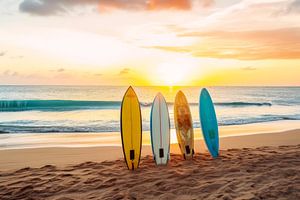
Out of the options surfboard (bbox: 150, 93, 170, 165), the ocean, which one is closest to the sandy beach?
surfboard (bbox: 150, 93, 170, 165)

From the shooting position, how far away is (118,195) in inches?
152

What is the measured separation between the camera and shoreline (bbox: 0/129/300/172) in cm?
587

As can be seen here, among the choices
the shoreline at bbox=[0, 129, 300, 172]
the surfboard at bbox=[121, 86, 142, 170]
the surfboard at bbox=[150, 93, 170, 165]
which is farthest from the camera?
the shoreline at bbox=[0, 129, 300, 172]

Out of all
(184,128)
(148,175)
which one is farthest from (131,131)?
(184,128)

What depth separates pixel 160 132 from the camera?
5.93m

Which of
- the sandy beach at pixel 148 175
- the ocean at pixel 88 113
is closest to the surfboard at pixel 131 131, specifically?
the sandy beach at pixel 148 175

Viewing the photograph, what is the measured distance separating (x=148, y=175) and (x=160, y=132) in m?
1.27

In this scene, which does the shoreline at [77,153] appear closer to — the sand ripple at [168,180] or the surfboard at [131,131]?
the sand ripple at [168,180]

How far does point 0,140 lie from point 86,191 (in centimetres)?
559

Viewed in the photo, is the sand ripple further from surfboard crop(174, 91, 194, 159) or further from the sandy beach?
surfboard crop(174, 91, 194, 159)

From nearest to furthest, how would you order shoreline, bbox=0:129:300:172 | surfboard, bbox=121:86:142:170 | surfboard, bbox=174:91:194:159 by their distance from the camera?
surfboard, bbox=121:86:142:170 < shoreline, bbox=0:129:300:172 < surfboard, bbox=174:91:194:159

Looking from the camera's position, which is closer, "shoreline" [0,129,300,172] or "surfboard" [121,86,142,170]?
"surfboard" [121,86,142,170]

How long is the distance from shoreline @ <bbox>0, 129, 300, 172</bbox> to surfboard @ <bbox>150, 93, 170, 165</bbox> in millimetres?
845

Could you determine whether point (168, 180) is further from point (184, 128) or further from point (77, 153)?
point (77, 153)
